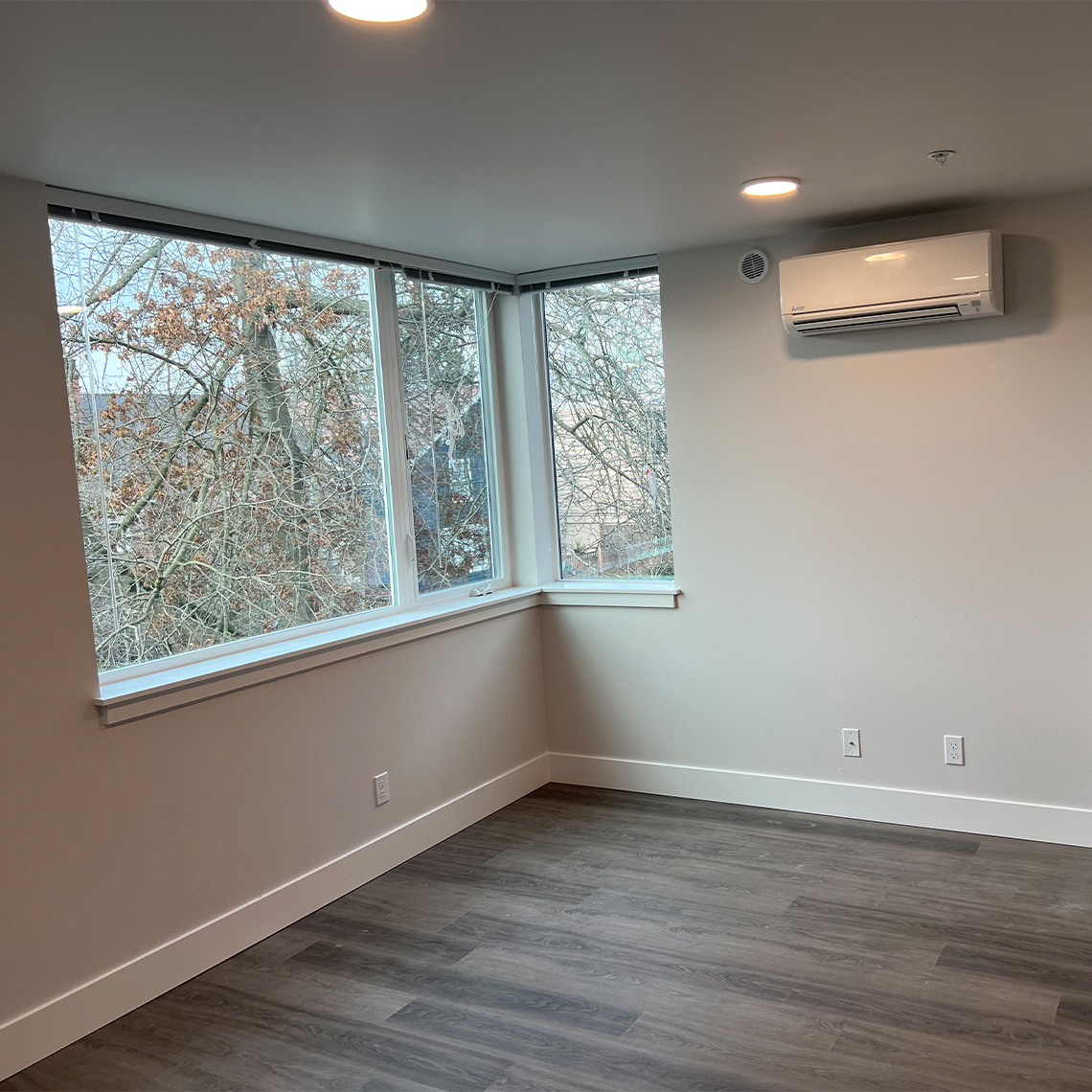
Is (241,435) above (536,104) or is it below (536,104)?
below

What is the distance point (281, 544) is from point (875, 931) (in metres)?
2.24

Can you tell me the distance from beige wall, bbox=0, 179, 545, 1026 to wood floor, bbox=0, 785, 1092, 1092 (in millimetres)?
252

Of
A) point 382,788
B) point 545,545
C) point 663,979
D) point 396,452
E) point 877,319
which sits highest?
point 877,319

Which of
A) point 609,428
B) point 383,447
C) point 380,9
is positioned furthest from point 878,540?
point 380,9

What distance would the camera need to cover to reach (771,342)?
3.96 m

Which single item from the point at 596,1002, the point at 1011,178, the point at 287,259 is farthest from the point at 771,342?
the point at 596,1002

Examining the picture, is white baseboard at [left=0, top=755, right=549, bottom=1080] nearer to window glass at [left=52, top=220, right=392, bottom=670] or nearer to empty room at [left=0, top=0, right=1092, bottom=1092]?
empty room at [left=0, top=0, right=1092, bottom=1092]

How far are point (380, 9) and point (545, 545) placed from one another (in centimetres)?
308

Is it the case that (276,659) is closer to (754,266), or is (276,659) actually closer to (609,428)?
(609,428)

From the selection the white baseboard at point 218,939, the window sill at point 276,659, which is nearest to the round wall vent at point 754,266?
the window sill at point 276,659

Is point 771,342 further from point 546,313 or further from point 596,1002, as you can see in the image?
point 596,1002

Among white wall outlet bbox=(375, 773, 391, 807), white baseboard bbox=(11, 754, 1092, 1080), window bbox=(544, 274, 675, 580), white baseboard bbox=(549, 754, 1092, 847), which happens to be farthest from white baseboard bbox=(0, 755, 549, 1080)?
window bbox=(544, 274, 675, 580)

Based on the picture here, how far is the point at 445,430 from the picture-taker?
14.2 feet

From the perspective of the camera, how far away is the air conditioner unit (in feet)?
11.1
